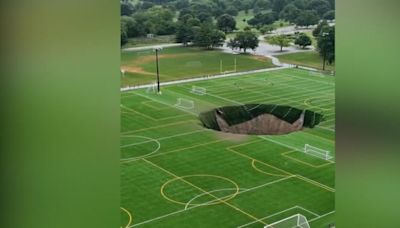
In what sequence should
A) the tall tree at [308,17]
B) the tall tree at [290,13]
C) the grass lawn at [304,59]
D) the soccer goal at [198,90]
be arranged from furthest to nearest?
the tall tree at [290,13]
the tall tree at [308,17]
the grass lawn at [304,59]
the soccer goal at [198,90]

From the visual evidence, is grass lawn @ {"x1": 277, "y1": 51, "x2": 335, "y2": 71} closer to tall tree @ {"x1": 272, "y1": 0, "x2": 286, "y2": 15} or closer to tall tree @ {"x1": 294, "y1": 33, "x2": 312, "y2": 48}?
tall tree @ {"x1": 294, "y1": 33, "x2": 312, "y2": 48}

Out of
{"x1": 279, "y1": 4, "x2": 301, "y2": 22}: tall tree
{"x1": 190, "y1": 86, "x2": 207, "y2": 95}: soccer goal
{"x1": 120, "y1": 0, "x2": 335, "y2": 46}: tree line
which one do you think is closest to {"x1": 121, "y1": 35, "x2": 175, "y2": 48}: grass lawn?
{"x1": 120, "y1": 0, "x2": 335, "y2": 46}: tree line

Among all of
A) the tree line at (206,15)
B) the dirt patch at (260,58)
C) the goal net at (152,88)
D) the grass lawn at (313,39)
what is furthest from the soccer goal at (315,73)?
the goal net at (152,88)

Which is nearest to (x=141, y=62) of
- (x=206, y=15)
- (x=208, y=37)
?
(x=208, y=37)

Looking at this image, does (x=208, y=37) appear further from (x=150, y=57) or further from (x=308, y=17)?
(x=308, y=17)

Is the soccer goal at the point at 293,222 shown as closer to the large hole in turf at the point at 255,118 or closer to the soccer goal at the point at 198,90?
the large hole in turf at the point at 255,118

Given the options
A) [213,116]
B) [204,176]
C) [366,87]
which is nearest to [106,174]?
[366,87]
